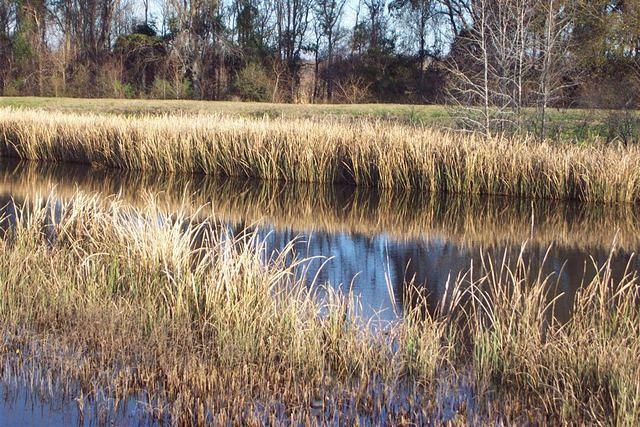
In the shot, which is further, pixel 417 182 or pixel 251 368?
pixel 417 182

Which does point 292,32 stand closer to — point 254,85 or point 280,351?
point 254,85

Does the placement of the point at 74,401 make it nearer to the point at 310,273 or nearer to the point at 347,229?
the point at 310,273

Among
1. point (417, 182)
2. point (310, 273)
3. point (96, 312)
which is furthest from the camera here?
point (417, 182)

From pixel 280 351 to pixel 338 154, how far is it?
8.64 meters

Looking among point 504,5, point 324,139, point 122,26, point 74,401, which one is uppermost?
point 122,26

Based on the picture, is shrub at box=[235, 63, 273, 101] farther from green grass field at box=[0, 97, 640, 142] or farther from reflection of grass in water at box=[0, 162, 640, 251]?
reflection of grass in water at box=[0, 162, 640, 251]

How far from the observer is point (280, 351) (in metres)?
4.08

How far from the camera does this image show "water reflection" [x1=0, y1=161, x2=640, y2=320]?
6785mm

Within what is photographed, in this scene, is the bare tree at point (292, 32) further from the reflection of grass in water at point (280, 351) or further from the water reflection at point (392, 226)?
the reflection of grass in water at point (280, 351)

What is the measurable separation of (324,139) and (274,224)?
11.1 feet

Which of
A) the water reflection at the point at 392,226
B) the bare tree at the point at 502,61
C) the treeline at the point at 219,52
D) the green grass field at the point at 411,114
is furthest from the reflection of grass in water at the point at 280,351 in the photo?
the treeline at the point at 219,52

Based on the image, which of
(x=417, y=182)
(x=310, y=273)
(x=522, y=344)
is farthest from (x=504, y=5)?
(x=522, y=344)

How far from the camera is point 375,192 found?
11.9 m

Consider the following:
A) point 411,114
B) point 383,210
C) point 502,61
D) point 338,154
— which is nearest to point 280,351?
point 383,210
